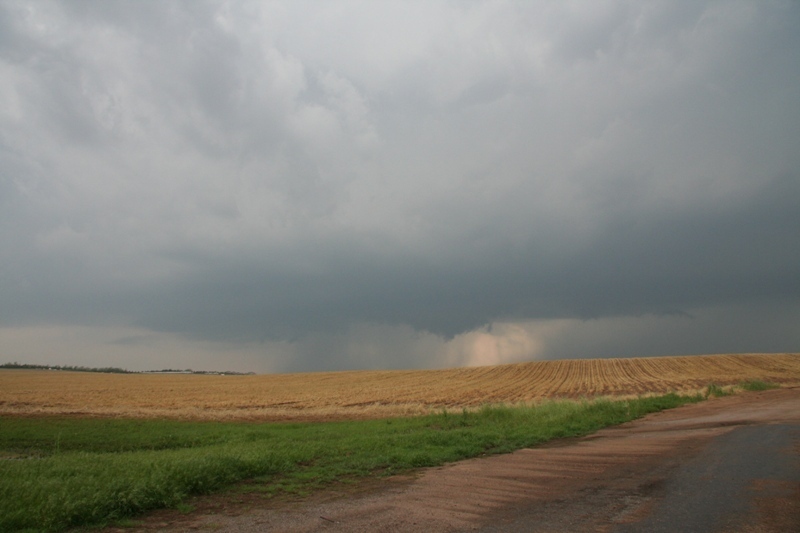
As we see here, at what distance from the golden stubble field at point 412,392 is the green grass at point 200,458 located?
40.3 ft

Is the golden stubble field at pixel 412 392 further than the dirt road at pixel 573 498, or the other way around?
the golden stubble field at pixel 412 392

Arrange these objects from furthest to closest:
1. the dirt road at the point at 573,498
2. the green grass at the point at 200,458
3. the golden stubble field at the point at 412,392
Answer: the golden stubble field at the point at 412,392 → the green grass at the point at 200,458 → the dirt road at the point at 573,498

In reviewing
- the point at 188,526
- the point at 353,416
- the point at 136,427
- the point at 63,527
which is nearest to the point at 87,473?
the point at 63,527

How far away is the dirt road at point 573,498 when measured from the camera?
8.30 metres

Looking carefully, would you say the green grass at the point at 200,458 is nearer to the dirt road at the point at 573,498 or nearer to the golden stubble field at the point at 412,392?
the dirt road at the point at 573,498

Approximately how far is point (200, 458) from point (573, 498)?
8.88 meters

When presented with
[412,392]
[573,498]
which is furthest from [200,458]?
[412,392]

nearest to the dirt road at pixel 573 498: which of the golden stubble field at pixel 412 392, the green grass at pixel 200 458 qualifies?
the green grass at pixel 200 458

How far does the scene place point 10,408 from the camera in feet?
143

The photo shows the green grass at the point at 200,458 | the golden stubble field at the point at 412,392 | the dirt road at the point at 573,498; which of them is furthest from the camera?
the golden stubble field at the point at 412,392

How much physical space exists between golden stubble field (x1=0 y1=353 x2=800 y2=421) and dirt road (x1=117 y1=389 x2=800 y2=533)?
79.3 ft

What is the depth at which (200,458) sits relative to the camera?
13336 mm

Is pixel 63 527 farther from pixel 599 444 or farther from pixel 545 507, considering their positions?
pixel 599 444

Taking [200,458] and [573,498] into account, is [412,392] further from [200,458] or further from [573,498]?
[573,498]
